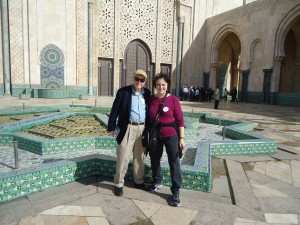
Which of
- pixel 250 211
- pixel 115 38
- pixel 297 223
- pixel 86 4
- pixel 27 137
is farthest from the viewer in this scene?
pixel 115 38

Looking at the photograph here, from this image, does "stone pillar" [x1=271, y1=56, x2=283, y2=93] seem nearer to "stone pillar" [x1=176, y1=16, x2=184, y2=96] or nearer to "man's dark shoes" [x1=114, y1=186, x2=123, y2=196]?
"stone pillar" [x1=176, y1=16, x2=184, y2=96]

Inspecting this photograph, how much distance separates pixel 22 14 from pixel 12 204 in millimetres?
12767

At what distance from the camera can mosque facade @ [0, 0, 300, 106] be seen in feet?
40.9

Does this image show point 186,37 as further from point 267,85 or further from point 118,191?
point 118,191

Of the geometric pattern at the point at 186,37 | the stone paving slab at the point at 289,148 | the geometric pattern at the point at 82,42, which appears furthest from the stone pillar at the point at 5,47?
the stone paving slab at the point at 289,148

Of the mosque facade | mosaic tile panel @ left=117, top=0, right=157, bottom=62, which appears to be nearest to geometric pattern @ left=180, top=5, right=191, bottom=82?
the mosque facade

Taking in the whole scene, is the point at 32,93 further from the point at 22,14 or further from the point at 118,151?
the point at 118,151

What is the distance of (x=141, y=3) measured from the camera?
50.5ft

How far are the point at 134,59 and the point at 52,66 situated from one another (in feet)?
16.9

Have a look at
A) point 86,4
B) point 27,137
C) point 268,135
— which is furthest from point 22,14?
point 268,135

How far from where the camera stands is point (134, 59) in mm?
15867

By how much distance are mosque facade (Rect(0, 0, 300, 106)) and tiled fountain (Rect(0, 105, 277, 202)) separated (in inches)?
280

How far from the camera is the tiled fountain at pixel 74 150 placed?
2406 mm

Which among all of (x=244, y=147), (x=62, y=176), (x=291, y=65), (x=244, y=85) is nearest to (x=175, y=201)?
(x=62, y=176)
